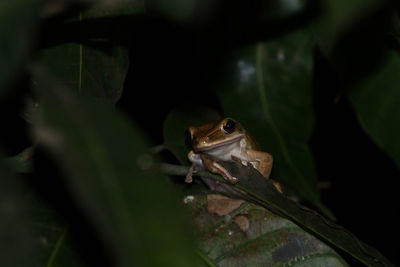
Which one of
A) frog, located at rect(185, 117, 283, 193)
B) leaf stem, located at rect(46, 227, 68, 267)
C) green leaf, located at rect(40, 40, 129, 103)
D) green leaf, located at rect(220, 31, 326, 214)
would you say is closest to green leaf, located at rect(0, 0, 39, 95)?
leaf stem, located at rect(46, 227, 68, 267)

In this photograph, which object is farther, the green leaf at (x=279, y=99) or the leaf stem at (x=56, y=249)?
the green leaf at (x=279, y=99)

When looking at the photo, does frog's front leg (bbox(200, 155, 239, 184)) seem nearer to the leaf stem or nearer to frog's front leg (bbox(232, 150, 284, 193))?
frog's front leg (bbox(232, 150, 284, 193))

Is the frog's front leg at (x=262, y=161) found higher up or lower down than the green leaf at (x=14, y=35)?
lower down

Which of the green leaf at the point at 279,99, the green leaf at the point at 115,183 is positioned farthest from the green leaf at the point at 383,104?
the green leaf at the point at 115,183

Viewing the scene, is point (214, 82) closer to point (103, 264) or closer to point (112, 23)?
point (112, 23)

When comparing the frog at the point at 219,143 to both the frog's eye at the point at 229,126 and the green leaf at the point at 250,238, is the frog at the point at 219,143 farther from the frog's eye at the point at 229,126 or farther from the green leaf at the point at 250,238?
the green leaf at the point at 250,238

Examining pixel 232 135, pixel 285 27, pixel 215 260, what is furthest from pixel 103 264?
pixel 285 27
